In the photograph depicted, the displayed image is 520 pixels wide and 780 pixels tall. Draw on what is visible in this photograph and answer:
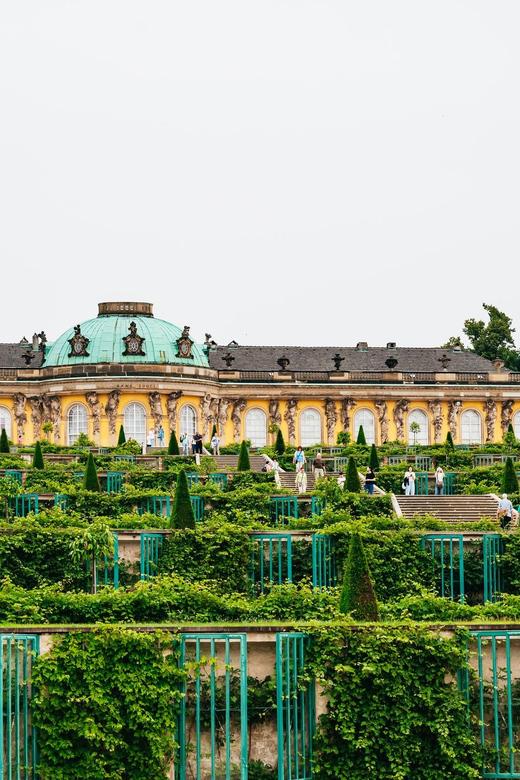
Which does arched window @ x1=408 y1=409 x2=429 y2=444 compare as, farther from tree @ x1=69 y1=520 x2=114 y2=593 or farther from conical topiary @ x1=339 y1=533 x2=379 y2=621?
conical topiary @ x1=339 y1=533 x2=379 y2=621

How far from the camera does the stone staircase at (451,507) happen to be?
3241 centimetres

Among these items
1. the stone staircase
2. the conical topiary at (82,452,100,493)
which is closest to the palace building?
the stone staircase

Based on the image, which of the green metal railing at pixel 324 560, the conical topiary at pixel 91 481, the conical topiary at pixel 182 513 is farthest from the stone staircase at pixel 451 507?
the conical topiary at pixel 182 513

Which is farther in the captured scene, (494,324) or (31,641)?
(494,324)

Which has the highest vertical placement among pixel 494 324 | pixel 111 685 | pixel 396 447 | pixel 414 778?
pixel 494 324

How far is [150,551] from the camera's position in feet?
83.0

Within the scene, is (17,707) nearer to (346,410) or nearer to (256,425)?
(256,425)

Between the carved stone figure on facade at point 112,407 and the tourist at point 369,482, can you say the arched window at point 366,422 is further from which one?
the tourist at point 369,482

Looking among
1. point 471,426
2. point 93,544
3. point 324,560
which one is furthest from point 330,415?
point 93,544

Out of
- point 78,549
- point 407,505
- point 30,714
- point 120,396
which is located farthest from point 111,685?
point 120,396

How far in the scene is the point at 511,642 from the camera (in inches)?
716

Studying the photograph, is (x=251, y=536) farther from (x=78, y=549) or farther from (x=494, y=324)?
(x=494, y=324)

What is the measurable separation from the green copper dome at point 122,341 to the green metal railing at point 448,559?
41.6m

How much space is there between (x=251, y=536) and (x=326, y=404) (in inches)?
1862
